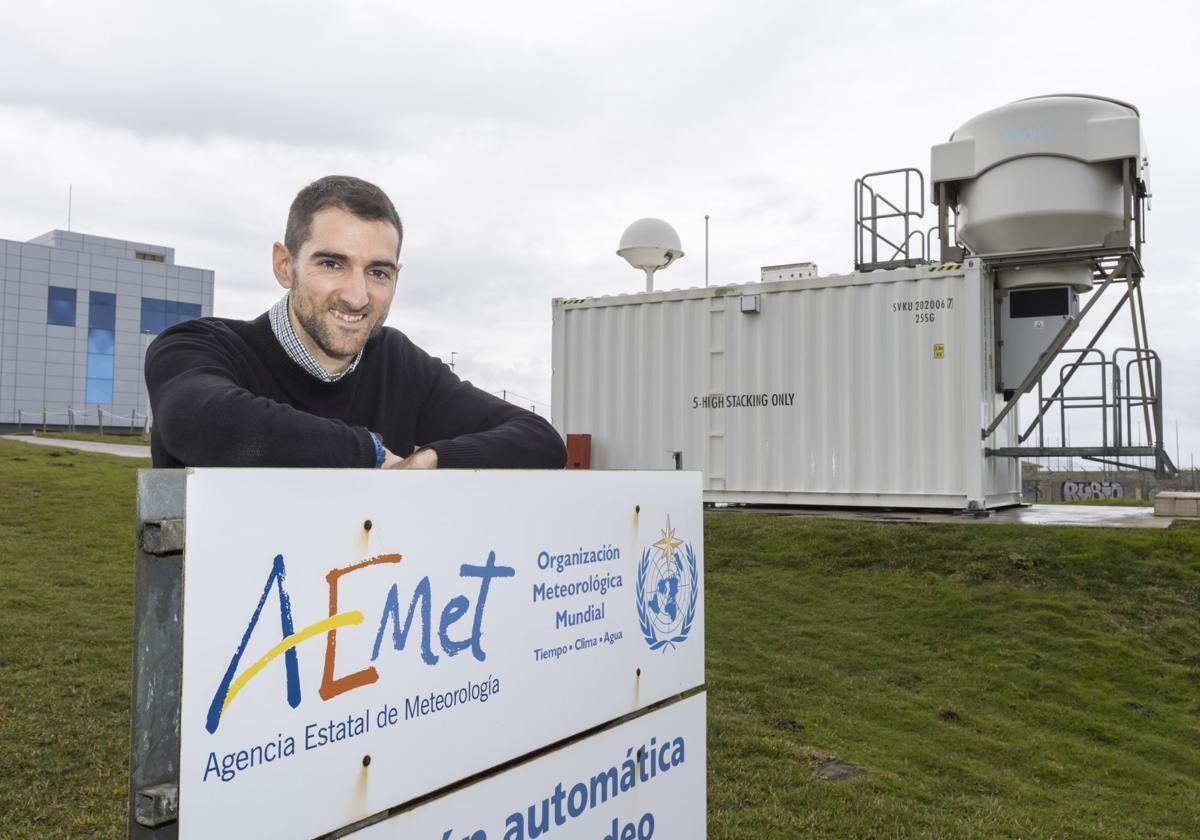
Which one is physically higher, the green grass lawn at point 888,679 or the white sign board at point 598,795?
the white sign board at point 598,795

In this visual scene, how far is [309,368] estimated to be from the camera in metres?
1.88

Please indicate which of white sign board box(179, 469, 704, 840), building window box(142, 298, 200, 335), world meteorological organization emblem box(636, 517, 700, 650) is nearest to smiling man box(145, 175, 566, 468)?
white sign board box(179, 469, 704, 840)

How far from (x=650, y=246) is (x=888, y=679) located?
8179mm

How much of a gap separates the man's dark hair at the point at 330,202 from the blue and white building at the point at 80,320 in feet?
161

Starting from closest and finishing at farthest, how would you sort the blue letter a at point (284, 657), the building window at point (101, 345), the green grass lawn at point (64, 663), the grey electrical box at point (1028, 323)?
the blue letter a at point (284, 657) < the green grass lawn at point (64, 663) < the grey electrical box at point (1028, 323) < the building window at point (101, 345)

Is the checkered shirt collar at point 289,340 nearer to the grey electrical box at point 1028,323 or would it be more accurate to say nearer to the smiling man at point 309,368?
the smiling man at point 309,368

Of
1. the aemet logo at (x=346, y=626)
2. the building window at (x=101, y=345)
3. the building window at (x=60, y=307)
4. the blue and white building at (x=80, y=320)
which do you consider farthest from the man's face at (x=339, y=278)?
the building window at (x=60, y=307)

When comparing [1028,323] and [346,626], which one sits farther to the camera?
[1028,323]

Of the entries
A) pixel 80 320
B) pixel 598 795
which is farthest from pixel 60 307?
pixel 598 795

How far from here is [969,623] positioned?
7.38m

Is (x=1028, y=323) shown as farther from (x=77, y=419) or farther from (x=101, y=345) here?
(x=101, y=345)

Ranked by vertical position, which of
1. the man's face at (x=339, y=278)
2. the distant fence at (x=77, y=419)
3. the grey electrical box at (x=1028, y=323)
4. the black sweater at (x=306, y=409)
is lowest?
the black sweater at (x=306, y=409)

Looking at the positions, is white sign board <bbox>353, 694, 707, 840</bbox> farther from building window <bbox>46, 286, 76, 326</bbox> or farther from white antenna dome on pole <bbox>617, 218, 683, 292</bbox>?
building window <bbox>46, 286, 76, 326</bbox>

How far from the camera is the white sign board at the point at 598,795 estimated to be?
1.70 m
